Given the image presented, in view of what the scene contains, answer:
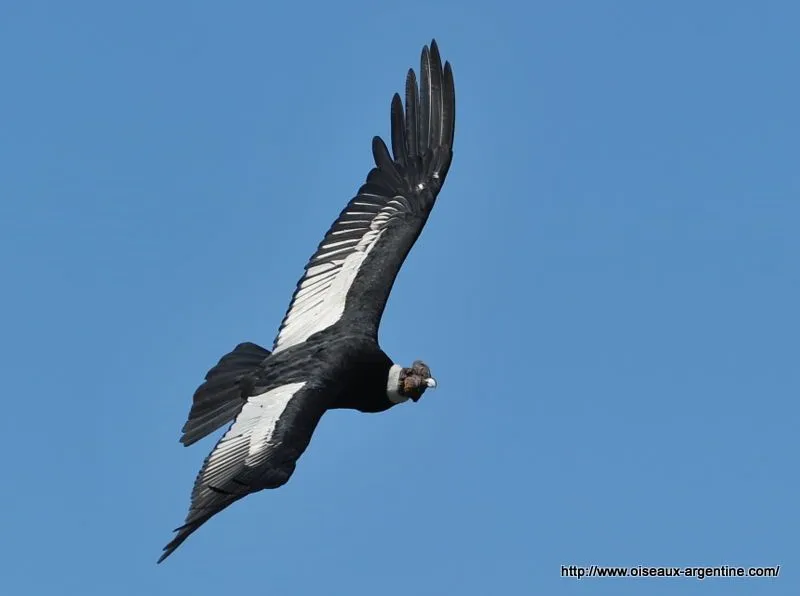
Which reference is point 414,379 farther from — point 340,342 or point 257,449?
point 257,449

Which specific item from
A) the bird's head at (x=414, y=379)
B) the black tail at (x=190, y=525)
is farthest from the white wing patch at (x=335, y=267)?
the black tail at (x=190, y=525)

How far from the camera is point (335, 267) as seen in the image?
2581cm

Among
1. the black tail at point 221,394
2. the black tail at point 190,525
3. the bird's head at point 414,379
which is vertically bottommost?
the black tail at point 190,525

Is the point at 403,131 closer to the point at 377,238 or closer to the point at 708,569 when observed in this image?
the point at 377,238

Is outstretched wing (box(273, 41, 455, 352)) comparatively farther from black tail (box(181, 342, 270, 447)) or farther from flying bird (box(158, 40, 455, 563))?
black tail (box(181, 342, 270, 447))

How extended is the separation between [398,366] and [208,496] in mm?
5639

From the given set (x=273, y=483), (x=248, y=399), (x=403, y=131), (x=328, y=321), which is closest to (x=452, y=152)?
(x=403, y=131)

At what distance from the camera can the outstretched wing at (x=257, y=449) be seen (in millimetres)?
20281

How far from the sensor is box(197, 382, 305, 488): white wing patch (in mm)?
21406

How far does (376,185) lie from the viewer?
26.8 metres

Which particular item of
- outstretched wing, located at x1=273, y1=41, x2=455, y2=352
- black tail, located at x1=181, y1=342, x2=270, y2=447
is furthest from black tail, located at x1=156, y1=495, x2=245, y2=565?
outstretched wing, located at x1=273, y1=41, x2=455, y2=352

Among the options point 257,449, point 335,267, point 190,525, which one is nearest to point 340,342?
point 335,267

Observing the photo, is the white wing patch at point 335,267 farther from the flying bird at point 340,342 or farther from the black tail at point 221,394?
the black tail at point 221,394

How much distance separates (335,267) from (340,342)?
1812 mm
